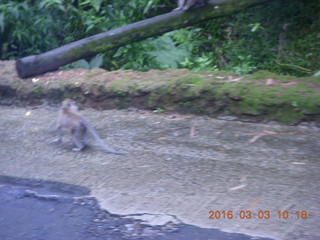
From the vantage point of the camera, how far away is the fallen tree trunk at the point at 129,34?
7617mm

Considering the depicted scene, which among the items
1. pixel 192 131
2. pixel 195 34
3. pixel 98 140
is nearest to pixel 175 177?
pixel 98 140

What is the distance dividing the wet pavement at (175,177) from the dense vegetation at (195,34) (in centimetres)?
275

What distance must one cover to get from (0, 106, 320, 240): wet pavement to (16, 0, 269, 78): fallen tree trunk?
1734 millimetres

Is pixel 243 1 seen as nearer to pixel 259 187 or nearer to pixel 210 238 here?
pixel 259 187

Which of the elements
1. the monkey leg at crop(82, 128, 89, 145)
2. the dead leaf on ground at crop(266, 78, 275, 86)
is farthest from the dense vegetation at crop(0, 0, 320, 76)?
the monkey leg at crop(82, 128, 89, 145)

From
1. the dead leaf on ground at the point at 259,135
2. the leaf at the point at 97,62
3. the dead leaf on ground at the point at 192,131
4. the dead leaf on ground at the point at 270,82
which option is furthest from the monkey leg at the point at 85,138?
the leaf at the point at 97,62

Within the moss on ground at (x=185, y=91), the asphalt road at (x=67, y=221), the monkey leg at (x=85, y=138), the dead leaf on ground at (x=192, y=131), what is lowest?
the asphalt road at (x=67, y=221)

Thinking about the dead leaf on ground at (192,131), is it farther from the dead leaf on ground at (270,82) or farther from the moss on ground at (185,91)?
the dead leaf on ground at (270,82)

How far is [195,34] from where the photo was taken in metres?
10.0

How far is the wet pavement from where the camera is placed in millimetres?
3758

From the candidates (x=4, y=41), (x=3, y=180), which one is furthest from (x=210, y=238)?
(x=4, y=41)

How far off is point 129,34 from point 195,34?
262cm

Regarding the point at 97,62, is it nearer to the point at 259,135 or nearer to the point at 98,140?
the point at 98,140

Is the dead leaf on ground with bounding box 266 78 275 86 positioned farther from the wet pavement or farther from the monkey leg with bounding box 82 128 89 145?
the monkey leg with bounding box 82 128 89 145
